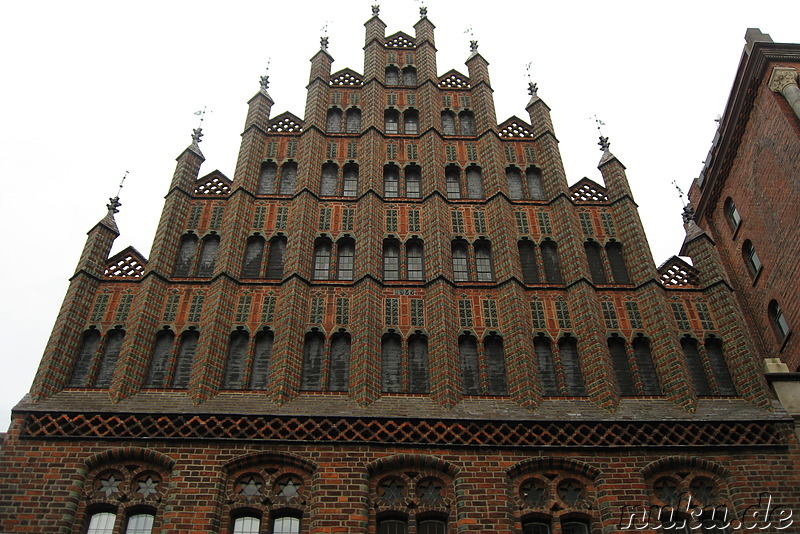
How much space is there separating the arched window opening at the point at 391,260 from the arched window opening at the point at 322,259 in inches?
58.8

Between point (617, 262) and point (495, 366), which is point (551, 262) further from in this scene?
point (495, 366)

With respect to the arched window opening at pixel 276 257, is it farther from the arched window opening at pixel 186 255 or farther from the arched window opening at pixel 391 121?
the arched window opening at pixel 391 121

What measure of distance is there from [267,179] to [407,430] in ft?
31.3

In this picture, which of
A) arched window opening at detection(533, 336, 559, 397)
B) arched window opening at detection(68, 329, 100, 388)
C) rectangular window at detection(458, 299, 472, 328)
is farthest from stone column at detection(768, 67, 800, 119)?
arched window opening at detection(68, 329, 100, 388)

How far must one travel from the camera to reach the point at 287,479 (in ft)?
48.0

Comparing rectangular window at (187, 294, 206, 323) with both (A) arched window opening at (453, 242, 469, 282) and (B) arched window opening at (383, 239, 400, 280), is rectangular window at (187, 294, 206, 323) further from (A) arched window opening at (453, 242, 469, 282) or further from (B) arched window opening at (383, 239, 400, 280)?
(A) arched window opening at (453, 242, 469, 282)

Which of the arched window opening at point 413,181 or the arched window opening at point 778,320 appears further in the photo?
the arched window opening at point 778,320

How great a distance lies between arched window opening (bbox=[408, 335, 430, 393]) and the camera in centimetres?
1625

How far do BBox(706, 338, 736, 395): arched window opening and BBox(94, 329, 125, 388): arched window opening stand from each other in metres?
13.9

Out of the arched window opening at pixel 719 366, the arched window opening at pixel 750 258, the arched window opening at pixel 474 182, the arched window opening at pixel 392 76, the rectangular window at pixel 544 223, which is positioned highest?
the arched window opening at pixel 392 76

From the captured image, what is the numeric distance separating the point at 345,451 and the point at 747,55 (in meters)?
17.0

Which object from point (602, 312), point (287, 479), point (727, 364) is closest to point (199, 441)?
point (287, 479)

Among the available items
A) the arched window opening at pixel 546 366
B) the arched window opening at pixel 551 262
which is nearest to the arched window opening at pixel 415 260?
the arched window opening at pixel 551 262

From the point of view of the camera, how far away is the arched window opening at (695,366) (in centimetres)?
1641
